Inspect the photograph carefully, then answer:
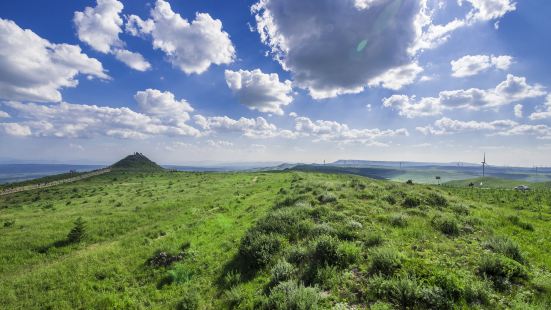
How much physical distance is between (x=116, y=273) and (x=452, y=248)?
18.8 meters

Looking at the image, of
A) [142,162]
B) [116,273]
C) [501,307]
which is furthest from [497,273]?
[142,162]

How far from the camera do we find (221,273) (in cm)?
1399

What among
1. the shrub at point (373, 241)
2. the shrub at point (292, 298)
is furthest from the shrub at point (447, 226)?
the shrub at point (292, 298)

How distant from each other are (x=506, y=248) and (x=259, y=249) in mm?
11867

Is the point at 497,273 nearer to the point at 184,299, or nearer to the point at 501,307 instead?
the point at 501,307

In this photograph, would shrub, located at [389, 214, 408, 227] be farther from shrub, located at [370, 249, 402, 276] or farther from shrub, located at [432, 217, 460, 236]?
shrub, located at [370, 249, 402, 276]

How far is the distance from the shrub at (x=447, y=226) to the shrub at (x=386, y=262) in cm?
649

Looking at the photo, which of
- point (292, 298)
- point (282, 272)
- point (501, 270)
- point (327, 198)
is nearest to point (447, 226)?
point (501, 270)

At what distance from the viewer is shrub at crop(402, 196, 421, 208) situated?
851 inches

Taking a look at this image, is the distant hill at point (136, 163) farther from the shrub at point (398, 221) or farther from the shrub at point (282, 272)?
the shrub at point (282, 272)

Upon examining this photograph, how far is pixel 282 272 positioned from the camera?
37.4 feet

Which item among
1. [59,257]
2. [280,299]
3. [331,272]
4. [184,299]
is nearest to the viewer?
[280,299]

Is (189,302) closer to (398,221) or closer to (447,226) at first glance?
(398,221)

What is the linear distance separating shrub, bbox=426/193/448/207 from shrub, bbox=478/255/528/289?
12.5 metres
